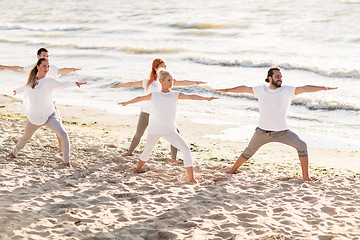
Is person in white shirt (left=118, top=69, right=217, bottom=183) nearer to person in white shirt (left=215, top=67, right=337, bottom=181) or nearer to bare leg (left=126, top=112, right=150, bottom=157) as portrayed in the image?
person in white shirt (left=215, top=67, right=337, bottom=181)

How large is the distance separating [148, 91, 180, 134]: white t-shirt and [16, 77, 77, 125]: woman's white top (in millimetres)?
1410

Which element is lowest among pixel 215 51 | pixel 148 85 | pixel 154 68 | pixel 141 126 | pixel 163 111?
pixel 141 126

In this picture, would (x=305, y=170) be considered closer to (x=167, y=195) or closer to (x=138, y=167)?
(x=167, y=195)

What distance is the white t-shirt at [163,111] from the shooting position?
730 centimetres

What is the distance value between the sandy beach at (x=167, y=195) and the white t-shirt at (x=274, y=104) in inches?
36.7

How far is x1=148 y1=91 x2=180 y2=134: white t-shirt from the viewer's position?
7305 millimetres

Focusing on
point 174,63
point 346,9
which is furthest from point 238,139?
point 346,9

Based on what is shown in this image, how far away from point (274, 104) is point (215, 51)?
71.1ft

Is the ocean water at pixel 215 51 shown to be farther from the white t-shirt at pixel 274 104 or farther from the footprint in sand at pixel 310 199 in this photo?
the footprint in sand at pixel 310 199

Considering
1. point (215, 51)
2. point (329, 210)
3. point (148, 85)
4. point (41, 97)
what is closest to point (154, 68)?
point (148, 85)

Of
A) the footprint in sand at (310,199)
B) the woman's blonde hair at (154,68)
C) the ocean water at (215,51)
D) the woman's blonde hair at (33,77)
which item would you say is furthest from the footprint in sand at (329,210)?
the ocean water at (215,51)

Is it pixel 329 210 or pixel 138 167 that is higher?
pixel 138 167

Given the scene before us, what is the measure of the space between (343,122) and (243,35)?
68.4ft

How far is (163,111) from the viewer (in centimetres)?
734
